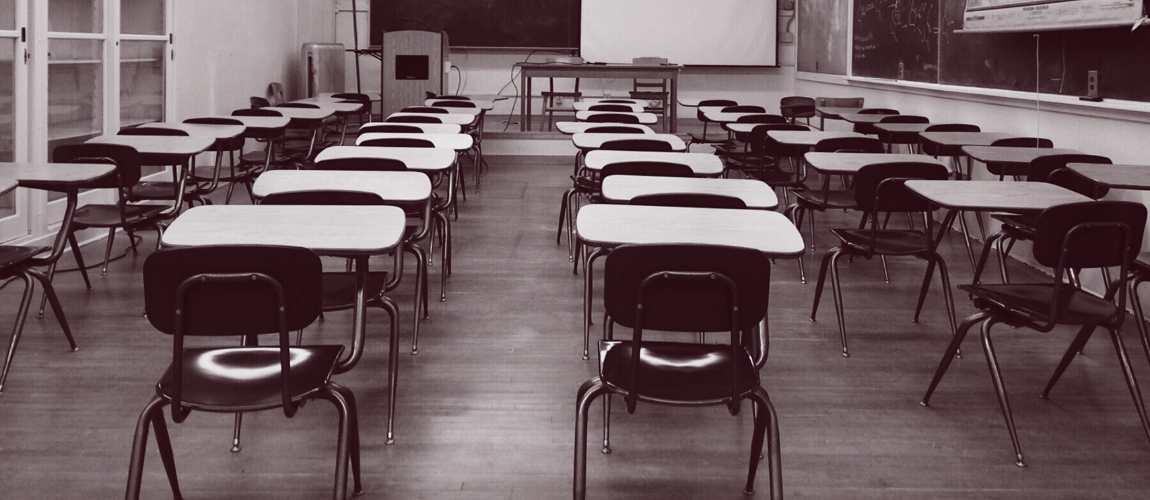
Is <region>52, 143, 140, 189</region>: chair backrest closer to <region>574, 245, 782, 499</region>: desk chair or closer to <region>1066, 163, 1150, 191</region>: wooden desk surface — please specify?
<region>574, 245, 782, 499</region>: desk chair

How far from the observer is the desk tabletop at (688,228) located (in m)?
2.50

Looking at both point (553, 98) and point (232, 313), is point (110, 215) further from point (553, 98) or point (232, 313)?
point (553, 98)

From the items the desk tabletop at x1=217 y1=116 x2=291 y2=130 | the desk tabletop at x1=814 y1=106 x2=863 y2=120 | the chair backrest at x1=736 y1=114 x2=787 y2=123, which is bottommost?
the desk tabletop at x1=217 y1=116 x2=291 y2=130

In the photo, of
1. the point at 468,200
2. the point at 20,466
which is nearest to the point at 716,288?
the point at 20,466

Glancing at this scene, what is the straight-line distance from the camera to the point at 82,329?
4.02 m

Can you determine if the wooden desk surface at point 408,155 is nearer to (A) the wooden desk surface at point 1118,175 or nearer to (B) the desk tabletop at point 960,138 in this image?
(A) the wooden desk surface at point 1118,175

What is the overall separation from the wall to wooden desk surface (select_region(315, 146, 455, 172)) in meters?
3.90

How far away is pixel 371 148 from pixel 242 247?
2.76 m

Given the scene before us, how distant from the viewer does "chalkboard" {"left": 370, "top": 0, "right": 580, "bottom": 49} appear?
12.2 meters

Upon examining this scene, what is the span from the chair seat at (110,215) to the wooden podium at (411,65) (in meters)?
6.19

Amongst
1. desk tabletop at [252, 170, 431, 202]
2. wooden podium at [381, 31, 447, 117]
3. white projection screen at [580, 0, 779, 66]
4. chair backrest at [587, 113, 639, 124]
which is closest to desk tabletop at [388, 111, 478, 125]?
chair backrest at [587, 113, 639, 124]

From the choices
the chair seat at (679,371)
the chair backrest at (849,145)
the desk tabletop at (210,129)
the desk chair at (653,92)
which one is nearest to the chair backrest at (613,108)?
the desk chair at (653,92)

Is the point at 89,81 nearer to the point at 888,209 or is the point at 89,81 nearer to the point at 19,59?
the point at 19,59

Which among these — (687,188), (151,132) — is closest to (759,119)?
(687,188)
